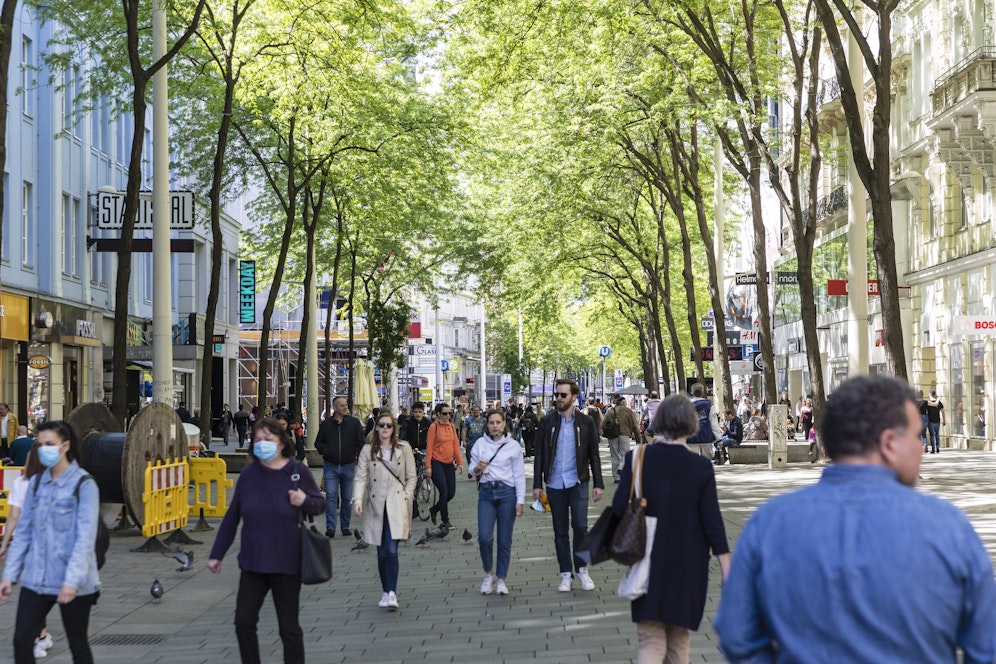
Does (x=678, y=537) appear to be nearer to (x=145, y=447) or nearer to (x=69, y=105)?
(x=145, y=447)

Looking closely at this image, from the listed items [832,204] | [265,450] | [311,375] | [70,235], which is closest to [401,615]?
[265,450]

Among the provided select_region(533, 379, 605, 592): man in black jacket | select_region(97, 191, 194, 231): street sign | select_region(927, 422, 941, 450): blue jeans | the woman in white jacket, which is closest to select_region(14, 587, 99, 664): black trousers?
the woman in white jacket

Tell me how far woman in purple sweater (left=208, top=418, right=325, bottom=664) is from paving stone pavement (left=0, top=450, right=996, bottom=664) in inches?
61.8

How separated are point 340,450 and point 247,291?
130 feet

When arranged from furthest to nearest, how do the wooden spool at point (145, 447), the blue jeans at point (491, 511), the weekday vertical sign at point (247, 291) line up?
the weekday vertical sign at point (247, 291)
the wooden spool at point (145, 447)
the blue jeans at point (491, 511)

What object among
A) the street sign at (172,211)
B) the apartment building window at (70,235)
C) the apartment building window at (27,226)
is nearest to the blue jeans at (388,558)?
the street sign at (172,211)

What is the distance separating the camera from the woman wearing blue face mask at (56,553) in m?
7.52

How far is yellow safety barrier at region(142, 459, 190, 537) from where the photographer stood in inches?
646

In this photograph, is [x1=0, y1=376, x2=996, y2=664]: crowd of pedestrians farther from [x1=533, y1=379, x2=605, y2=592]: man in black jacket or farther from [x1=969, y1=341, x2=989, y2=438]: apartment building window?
[x1=969, y1=341, x2=989, y2=438]: apartment building window

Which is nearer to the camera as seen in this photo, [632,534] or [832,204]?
[632,534]

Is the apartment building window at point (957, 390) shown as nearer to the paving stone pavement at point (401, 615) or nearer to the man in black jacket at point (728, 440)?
the man in black jacket at point (728, 440)

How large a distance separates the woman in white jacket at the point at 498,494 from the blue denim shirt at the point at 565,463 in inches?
11.2

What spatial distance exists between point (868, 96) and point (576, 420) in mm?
34409

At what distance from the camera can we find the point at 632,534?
7.03 metres
